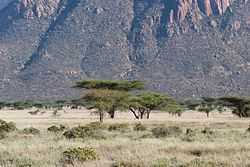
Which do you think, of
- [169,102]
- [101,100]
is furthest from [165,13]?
[101,100]

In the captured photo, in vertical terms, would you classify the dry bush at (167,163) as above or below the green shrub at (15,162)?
above

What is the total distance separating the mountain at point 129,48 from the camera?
443ft

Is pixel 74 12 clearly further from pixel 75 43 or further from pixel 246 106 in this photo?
pixel 246 106

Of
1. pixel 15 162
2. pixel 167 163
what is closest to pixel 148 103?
pixel 15 162

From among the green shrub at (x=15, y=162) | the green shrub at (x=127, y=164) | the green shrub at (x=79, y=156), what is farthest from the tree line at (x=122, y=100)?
the green shrub at (x=127, y=164)

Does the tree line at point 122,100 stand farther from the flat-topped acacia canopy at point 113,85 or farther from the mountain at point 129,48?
the mountain at point 129,48

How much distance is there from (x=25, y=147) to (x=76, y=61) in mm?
126775

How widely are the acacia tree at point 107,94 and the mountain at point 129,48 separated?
55.9 metres

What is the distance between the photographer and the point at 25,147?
20344 mm

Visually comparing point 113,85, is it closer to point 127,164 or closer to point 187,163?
point 127,164

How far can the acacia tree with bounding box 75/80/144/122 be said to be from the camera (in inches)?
2566

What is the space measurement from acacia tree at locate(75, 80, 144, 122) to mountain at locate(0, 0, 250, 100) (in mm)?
55916

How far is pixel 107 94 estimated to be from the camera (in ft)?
216

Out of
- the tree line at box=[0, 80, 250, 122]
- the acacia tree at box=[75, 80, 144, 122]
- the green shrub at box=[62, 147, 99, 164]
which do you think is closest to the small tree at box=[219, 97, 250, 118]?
the tree line at box=[0, 80, 250, 122]
